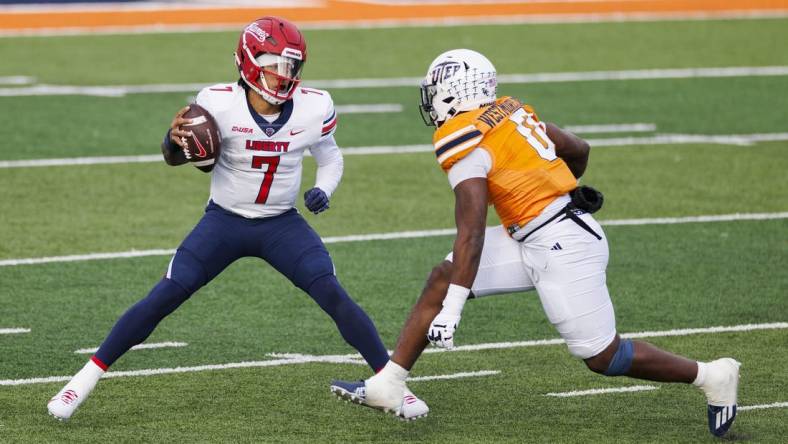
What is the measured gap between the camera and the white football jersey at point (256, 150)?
6391 mm

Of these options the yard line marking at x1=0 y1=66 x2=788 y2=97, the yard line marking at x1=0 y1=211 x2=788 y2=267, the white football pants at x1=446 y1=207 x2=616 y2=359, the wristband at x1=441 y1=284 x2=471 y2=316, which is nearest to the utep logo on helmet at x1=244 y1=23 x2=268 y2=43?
the white football pants at x1=446 y1=207 x2=616 y2=359

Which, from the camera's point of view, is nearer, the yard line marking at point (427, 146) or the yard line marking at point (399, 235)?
the yard line marking at point (399, 235)

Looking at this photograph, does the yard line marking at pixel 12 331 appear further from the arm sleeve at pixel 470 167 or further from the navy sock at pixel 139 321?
the arm sleeve at pixel 470 167

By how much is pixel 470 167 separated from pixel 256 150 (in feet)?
3.45

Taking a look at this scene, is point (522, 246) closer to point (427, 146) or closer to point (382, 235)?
point (382, 235)

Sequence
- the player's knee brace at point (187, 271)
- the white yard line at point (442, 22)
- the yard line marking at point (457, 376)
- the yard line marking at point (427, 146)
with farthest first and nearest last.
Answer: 1. the white yard line at point (442, 22)
2. the yard line marking at point (427, 146)
3. the yard line marking at point (457, 376)
4. the player's knee brace at point (187, 271)

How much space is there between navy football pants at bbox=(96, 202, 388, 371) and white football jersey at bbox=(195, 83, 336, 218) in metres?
0.08

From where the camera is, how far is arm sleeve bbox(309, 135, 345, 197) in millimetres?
6648

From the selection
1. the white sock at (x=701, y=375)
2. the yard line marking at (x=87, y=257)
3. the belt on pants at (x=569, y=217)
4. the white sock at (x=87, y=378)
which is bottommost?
the yard line marking at (x=87, y=257)

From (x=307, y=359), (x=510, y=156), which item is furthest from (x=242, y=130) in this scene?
(x=307, y=359)

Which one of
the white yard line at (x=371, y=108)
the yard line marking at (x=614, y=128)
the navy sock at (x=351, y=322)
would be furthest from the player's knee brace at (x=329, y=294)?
the white yard line at (x=371, y=108)

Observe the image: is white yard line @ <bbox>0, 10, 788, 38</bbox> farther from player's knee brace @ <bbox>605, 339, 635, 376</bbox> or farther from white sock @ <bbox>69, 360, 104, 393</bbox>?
player's knee brace @ <bbox>605, 339, 635, 376</bbox>

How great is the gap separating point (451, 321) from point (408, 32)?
1470 centimetres

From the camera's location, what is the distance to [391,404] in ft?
19.8
